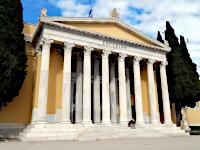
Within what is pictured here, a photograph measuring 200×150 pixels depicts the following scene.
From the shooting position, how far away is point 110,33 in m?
24.9

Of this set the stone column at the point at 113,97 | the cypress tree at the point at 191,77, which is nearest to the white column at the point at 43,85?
the stone column at the point at 113,97

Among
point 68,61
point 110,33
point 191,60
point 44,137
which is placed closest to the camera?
point 44,137

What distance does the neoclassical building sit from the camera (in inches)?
771

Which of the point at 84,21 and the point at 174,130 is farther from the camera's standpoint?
the point at 174,130

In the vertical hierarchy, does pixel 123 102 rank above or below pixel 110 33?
below

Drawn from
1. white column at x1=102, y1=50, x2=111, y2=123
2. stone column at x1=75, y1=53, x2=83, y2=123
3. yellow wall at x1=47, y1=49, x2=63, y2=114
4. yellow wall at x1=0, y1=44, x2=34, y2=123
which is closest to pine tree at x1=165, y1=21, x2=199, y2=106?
white column at x1=102, y1=50, x2=111, y2=123

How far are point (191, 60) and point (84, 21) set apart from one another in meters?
16.7

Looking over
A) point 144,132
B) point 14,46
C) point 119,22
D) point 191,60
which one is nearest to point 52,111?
point 14,46

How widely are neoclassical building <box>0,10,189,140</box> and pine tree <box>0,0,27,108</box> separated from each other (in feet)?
5.92

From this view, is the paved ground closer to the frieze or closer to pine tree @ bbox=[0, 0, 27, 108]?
pine tree @ bbox=[0, 0, 27, 108]

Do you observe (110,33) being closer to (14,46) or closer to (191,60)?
(14,46)

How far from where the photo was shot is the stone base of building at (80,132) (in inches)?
684

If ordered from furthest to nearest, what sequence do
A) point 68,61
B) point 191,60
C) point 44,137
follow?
point 191,60 → point 68,61 → point 44,137

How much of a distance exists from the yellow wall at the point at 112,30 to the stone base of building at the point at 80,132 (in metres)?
9.63
